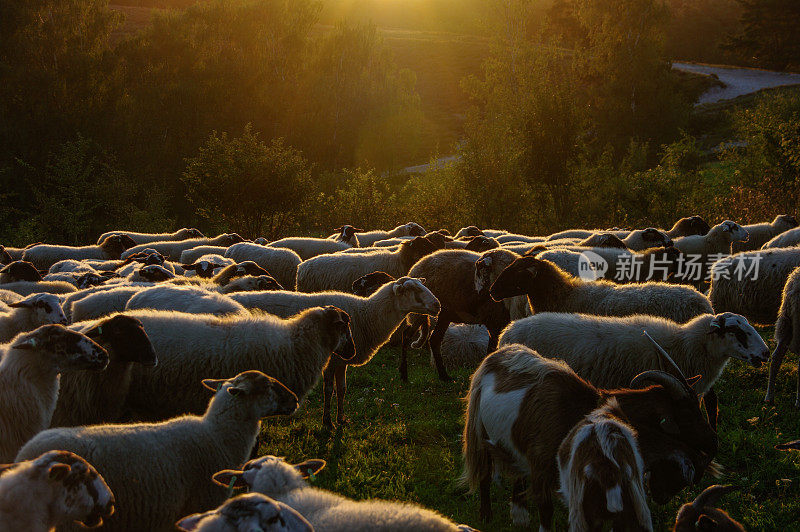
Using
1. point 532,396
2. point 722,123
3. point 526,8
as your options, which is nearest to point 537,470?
point 532,396

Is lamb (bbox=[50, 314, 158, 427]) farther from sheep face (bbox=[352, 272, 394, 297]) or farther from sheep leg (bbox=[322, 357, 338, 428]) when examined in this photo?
sheep face (bbox=[352, 272, 394, 297])

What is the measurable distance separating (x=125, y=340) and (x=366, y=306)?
3675 mm

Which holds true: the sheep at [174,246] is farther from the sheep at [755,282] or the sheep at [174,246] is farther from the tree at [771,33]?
the tree at [771,33]

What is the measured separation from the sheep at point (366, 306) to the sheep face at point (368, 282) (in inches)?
56.7

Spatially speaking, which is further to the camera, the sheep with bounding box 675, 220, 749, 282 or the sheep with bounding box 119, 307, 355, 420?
the sheep with bounding box 675, 220, 749, 282

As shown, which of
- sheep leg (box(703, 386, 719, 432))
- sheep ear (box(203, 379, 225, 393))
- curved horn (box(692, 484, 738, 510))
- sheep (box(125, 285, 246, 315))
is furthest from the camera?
sheep (box(125, 285, 246, 315))

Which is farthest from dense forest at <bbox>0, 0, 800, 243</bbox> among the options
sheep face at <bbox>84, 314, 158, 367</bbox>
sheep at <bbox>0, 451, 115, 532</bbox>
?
sheep at <bbox>0, 451, 115, 532</bbox>

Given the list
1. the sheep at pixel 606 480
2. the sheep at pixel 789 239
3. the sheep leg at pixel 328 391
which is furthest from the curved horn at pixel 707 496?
the sheep at pixel 789 239

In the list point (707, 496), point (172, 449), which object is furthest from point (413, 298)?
point (707, 496)

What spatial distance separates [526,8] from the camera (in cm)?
3766

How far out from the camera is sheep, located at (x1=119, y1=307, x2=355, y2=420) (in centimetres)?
623

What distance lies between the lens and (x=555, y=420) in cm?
442

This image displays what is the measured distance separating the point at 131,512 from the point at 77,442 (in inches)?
25.5

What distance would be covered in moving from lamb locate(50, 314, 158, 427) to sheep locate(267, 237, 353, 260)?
9.92 meters
